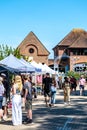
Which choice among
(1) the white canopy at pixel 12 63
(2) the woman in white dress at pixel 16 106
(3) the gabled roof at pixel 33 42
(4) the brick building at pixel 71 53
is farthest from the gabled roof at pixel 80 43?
(2) the woman in white dress at pixel 16 106

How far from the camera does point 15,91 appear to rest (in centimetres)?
1542

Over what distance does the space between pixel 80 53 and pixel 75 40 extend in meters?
3.35

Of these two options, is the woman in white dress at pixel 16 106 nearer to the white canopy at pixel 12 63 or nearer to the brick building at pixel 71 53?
the white canopy at pixel 12 63

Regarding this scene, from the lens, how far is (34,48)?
79750 mm

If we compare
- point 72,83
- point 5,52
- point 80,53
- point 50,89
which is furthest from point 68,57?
point 50,89

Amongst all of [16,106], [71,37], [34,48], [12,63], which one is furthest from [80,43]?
[16,106]

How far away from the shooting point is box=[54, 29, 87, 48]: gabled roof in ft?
284

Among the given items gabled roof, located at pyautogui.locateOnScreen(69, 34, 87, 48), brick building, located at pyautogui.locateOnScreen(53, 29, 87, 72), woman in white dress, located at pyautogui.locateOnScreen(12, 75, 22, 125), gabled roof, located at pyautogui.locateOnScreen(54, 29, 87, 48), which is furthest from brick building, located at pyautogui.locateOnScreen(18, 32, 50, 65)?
woman in white dress, located at pyautogui.locateOnScreen(12, 75, 22, 125)

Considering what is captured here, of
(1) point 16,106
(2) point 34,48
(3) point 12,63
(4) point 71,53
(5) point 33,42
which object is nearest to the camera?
(1) point 16,106

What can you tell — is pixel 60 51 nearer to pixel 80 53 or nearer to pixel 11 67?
pixel 80 53

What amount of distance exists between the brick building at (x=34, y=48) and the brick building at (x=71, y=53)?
9.70 ft

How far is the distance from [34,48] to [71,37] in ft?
40.4

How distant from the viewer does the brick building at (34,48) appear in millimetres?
79188

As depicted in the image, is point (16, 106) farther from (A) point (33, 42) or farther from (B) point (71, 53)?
(B) point (71, 53)
